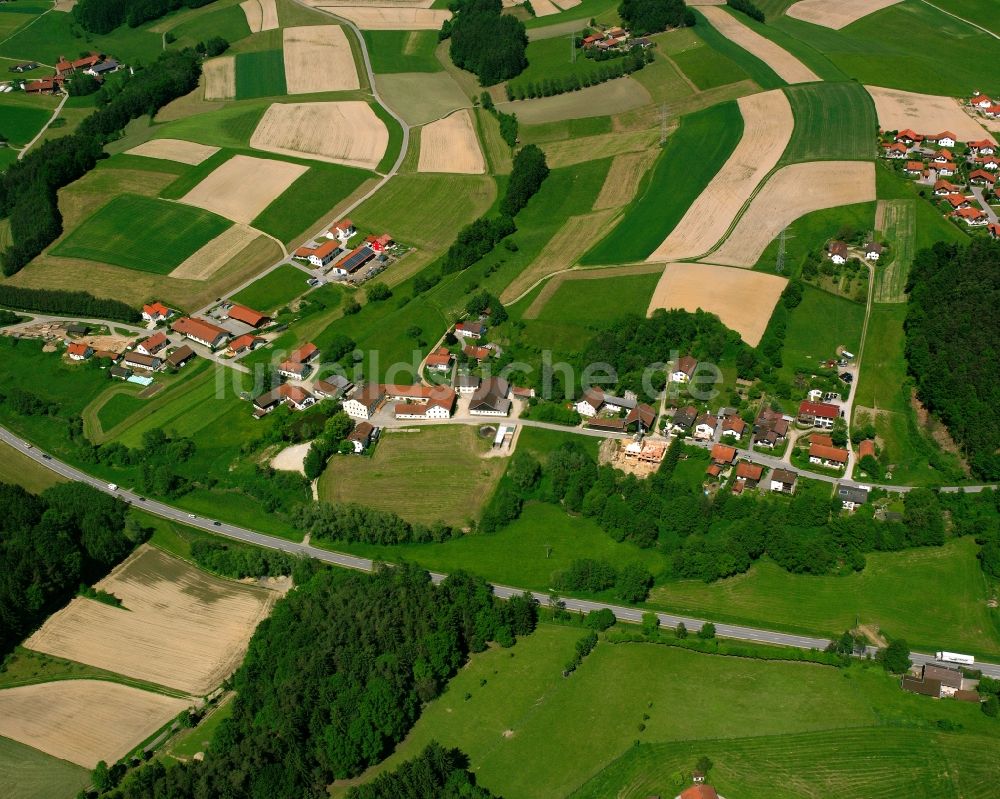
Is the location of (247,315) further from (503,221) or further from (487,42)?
(487,42)

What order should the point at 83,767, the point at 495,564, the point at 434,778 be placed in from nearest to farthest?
the point at 434,778
the point at 83,767
the point at 495,564

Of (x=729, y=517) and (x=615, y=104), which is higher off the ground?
(x=615, y=104)

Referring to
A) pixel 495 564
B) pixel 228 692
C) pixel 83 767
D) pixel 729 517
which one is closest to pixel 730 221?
pixel 729 517

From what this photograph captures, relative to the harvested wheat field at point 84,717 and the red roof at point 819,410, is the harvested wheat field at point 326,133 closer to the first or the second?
the red roof at point 819,410

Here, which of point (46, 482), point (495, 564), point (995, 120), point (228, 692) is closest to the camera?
point (228, 692)

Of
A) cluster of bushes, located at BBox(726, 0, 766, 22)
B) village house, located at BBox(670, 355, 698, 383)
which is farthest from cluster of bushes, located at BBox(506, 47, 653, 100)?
village house, located at BBox(670, 355, 698, 383)

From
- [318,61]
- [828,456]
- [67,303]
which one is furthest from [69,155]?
[828,456]

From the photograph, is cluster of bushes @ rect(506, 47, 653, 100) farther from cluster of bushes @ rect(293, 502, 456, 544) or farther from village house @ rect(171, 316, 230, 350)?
cluster of bushes @ rect(293, 502, 456, 544)

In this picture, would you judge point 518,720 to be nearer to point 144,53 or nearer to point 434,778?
point 434,778
